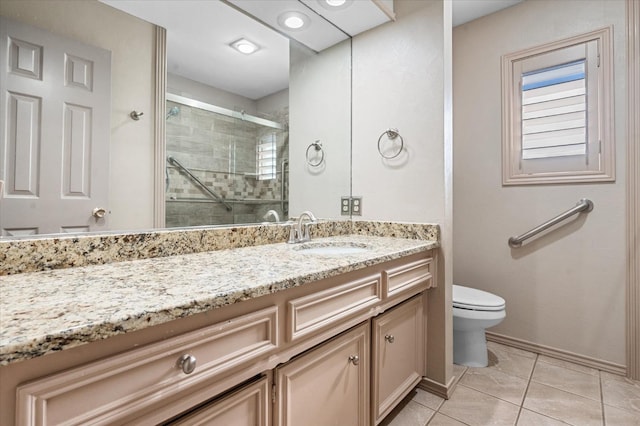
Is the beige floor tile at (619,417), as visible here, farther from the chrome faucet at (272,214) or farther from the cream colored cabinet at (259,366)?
the chrome faucet at (272,214)

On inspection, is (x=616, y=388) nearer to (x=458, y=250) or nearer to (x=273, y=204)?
(x=458, y=250)

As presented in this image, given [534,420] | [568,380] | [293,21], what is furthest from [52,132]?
[568,380]

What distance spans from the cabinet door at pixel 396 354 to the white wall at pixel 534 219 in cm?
104

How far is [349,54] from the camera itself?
2.04 m

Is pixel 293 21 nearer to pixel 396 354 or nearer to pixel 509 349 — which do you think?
pixel 396 354

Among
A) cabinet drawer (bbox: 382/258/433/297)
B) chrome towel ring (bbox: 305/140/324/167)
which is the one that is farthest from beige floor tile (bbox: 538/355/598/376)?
chrome towel ring (bbox: 305/140/324/167)

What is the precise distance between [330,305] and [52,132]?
1015 mm

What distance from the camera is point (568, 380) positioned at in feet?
5.86

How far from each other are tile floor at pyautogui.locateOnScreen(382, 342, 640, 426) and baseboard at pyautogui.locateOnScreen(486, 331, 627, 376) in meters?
0.03

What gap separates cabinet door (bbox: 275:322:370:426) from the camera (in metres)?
0.89

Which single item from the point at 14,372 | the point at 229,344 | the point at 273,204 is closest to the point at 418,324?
the point at 273,204

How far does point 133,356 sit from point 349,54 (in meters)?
2.04

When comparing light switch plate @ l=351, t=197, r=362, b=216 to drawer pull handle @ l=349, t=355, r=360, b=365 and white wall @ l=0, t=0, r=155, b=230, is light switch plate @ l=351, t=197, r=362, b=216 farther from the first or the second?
white wall @ l=0, t=0, r=155, b=230

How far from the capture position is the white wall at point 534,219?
1.85 meters
